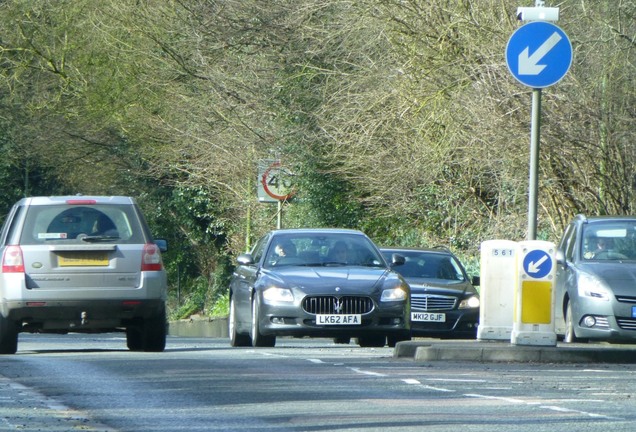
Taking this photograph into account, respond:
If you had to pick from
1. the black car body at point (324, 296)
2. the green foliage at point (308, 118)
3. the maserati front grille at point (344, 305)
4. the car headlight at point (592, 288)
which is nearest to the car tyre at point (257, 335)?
the black car body at point (324, 296)

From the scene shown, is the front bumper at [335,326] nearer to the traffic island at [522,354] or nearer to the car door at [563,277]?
the car door at [563,277]

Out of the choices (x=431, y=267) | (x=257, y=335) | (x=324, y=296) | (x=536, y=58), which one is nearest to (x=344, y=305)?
(x=324, y=296)

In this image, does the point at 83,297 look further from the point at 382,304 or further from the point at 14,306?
the point at 382,304

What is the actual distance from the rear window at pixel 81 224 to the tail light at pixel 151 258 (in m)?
0.14

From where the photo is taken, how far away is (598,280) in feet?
55.3

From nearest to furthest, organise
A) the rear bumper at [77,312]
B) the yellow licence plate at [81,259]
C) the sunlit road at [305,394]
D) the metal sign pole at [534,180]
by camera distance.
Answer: the sunlit road at [305,394]
the metal sign pole at [534,180]
the rear bumper at [77,312]
the yellow licence plate at [81,259]

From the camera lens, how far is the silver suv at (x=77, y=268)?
16891 millimetres

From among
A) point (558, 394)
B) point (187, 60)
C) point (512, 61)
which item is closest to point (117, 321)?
point (512, 61)

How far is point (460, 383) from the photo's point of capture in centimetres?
1260

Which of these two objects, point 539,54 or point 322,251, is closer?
point 539,54

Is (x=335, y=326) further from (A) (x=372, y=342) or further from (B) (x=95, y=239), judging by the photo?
(A) (x=372, y=342)

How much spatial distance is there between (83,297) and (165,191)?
2413 cm

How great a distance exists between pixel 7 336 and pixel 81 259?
1.27 metres

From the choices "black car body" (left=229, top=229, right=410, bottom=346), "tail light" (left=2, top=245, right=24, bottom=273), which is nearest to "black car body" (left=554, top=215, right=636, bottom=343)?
"black car body" (left=229, top=229, right=410, bottom=346)
